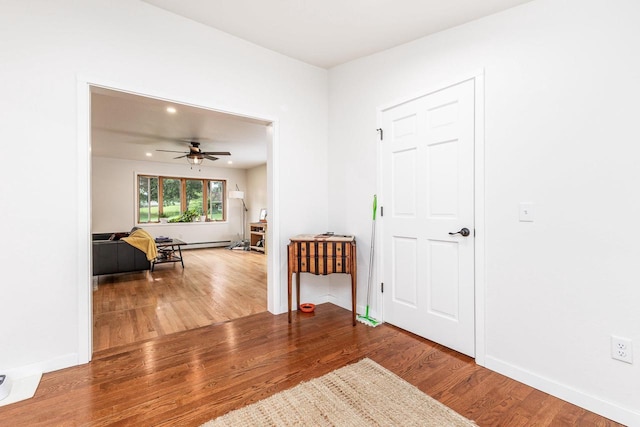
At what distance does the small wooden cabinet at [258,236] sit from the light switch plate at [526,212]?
21.4 ft

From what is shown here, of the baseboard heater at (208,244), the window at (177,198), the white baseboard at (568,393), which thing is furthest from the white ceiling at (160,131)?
the white baseboard at (568,393)

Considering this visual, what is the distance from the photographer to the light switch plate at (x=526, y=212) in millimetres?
1914

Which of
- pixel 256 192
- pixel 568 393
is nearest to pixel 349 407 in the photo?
pixel 568 393

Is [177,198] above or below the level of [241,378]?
above

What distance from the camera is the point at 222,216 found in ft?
30.2

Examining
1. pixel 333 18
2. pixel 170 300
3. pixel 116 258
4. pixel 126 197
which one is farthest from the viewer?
pixel 126 197

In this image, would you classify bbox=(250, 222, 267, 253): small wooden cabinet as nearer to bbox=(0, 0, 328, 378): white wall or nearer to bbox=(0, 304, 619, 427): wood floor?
bbox=(0, 304, 619, 427): wood floor

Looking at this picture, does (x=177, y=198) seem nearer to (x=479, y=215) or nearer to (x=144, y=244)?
(x=144, y=244)

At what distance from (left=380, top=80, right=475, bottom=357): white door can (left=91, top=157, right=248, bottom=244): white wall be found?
21.4 feet

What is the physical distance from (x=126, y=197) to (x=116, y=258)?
11.9 ft

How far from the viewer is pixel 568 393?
1.75m

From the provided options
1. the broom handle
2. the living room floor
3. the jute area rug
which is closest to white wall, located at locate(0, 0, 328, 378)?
the living room floor

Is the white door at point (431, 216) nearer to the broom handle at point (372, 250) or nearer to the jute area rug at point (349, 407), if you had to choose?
the broom handle at point (372, 250)

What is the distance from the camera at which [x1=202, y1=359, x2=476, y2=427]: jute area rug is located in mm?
1545
